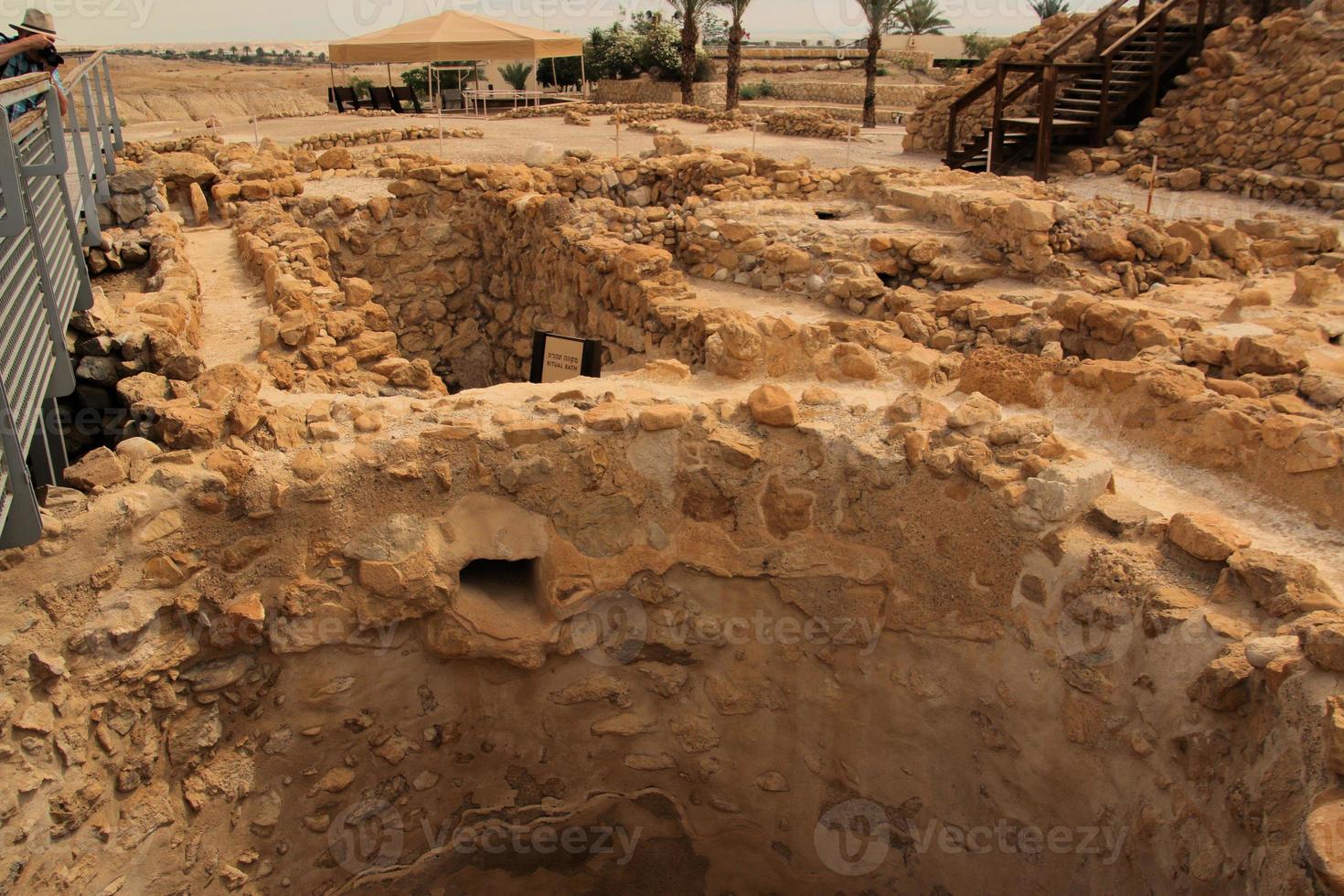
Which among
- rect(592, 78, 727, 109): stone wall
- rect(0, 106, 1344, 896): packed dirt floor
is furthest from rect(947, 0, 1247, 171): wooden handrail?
rect(592, 78, 727, 109): stone wall

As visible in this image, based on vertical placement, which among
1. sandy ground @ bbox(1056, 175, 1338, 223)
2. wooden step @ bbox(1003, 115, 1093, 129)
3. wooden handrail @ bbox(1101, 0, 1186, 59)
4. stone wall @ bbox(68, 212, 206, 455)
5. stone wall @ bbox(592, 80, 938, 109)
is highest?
wooden handrail @ bbox(1101, 0, 1186, 59)

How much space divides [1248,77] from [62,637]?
42.2ft

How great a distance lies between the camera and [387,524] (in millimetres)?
4855

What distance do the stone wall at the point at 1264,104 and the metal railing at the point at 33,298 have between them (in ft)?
36.3

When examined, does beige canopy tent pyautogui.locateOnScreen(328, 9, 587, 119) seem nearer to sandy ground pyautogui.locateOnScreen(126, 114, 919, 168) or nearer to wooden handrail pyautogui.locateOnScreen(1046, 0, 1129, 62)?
sandy ground pyautogui.locateOnScreen(126, 114, 919, 168)

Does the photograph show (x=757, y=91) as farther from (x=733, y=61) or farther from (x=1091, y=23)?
(x=1091, y=23)

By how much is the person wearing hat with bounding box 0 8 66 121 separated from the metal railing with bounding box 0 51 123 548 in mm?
410

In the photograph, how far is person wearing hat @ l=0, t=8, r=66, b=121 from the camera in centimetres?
606

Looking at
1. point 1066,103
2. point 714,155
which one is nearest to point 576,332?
point 714,155

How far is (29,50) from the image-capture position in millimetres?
6418

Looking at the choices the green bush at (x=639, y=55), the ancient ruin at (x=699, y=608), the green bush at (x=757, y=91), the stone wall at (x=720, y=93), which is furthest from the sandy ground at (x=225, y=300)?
the green bush at (x=757, y=91)

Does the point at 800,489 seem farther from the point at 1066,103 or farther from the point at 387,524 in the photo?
the point at 1066,103

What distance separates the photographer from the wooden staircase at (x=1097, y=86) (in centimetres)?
1237

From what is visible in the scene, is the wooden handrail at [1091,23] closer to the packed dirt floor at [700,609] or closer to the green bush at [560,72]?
the packed dirt floor at [700,609]
